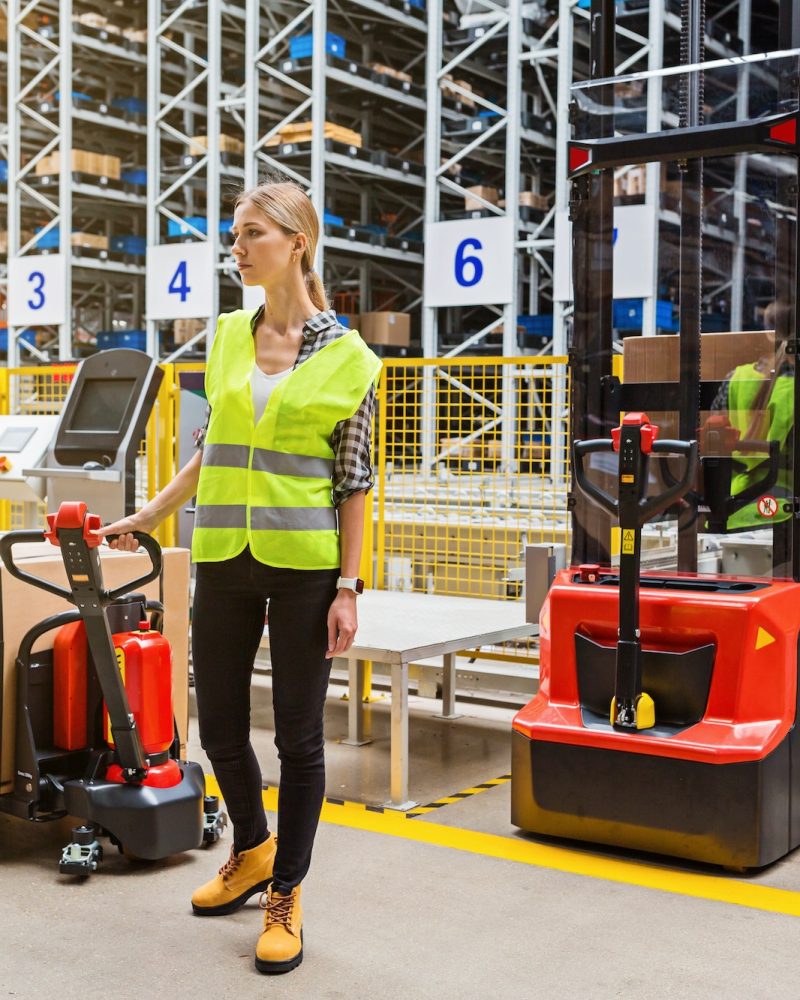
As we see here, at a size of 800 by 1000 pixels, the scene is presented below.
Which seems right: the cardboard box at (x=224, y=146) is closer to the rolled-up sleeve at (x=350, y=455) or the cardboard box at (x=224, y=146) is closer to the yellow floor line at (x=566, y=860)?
the yellow floor line at (x=566, y=860)

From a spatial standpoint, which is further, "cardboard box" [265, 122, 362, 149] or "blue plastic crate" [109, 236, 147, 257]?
"blue plastic crate" [109, 236, 147, 257]

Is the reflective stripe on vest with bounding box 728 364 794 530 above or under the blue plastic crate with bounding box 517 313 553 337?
under

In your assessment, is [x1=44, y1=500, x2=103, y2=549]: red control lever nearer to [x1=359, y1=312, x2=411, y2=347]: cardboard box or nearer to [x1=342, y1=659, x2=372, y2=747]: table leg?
[x1=342, y1=659, x2=372, y2=747]: table leg

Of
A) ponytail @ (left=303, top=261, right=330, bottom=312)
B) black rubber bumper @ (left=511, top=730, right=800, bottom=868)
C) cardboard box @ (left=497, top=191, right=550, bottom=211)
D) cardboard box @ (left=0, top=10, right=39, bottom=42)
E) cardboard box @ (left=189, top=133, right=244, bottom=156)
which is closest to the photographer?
ponytail @ (left=303, top=261, right=330, bottom=312)

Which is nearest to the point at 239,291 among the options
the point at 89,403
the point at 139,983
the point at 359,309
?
the point at 359,309

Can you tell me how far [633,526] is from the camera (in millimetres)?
3285

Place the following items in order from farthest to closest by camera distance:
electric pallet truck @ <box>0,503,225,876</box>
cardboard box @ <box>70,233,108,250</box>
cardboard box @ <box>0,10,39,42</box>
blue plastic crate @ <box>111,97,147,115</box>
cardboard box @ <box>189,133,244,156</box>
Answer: blue plastic crate @ <box>111,97,147,115</box> → cardboard box @ <box>0,10,39,42</box> → cardboard box @ <box>70,233,108,250</box> → cardboard box @ <box>189,133,244,156</box> → electric pallet truck @ <box>0,503,225,876</box>

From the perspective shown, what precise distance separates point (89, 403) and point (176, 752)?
2.26 metres

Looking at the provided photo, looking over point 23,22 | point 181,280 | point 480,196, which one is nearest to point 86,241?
point 181,280

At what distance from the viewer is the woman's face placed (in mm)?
2596

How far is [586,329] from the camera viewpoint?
160 inches

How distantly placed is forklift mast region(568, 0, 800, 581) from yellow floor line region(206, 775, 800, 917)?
997 mm

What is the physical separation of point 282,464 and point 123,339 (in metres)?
13.7

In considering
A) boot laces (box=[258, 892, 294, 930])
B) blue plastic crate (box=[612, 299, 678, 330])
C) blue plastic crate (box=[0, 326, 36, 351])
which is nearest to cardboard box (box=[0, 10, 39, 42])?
blue plastic crate (box=[0, 326, 36, 351])
